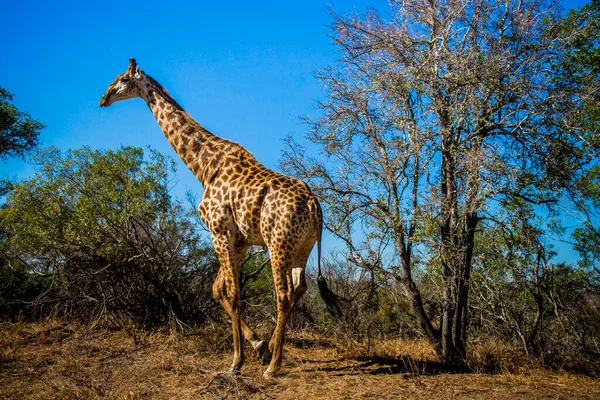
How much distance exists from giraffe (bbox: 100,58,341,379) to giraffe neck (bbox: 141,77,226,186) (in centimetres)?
2

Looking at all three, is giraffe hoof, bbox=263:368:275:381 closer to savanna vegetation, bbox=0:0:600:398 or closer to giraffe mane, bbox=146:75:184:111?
savanna vegetation, bbox=0:0:600:398

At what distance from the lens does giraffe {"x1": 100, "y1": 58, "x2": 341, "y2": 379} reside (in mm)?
6707

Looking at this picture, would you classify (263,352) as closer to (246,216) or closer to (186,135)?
(246,216)

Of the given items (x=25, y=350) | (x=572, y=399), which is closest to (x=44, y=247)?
(x=25, y=350)

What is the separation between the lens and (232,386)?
6141 mm

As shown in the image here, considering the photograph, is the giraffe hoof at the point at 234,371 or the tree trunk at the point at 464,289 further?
the tree trunk at the point at 464,289

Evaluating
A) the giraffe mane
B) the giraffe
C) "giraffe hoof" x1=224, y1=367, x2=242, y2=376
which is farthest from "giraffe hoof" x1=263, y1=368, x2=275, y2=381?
the giraffe mane

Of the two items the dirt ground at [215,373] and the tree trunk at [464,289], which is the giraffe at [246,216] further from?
the tree trunk at [464,289]

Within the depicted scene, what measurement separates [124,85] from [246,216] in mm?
3311

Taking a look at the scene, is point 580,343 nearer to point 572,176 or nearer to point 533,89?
point 572,176

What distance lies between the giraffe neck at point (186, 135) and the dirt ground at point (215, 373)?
113 inches

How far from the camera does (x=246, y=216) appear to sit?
699 cm

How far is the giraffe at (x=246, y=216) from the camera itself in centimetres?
671

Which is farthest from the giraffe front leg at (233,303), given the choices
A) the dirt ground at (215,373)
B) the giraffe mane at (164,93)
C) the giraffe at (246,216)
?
the giraffe mane at (164,93)
